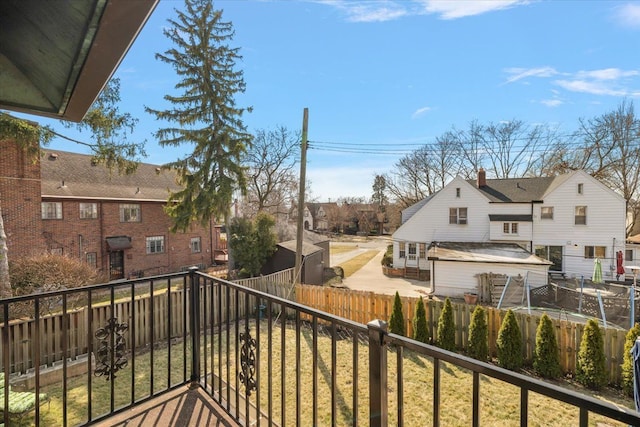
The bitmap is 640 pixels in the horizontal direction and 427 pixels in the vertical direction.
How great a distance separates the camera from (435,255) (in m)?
12.9

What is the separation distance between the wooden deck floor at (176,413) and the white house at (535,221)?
14.1 m

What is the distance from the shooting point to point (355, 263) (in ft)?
65.5

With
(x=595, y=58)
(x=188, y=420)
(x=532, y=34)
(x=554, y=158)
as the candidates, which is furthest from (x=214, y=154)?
(x=554, y=158)

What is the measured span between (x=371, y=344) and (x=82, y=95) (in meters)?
1.74

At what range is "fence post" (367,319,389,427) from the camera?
120cm

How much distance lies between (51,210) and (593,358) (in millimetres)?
17789

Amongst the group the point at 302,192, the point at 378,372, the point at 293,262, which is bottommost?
the point at 293,262

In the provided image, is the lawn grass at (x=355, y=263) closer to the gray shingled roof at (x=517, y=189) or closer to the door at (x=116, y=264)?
the gray shingled roof at (x=517, y=189)

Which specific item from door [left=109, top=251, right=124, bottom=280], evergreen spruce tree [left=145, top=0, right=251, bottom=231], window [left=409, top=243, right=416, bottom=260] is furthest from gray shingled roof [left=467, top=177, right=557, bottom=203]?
door [left=109, top=251, right=124, bottom=280]

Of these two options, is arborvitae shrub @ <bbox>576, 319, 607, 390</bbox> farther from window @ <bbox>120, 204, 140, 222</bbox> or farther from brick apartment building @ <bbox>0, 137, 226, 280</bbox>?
window @ <bbox>120, 204, 140, 222</bbox>

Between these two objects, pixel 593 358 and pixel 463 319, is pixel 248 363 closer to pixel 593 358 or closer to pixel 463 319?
pixel 463 319

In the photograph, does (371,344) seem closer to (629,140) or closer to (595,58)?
(595,58)

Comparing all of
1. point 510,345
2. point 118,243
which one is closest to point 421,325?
point 510,345

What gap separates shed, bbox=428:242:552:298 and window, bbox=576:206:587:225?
14.1ft
